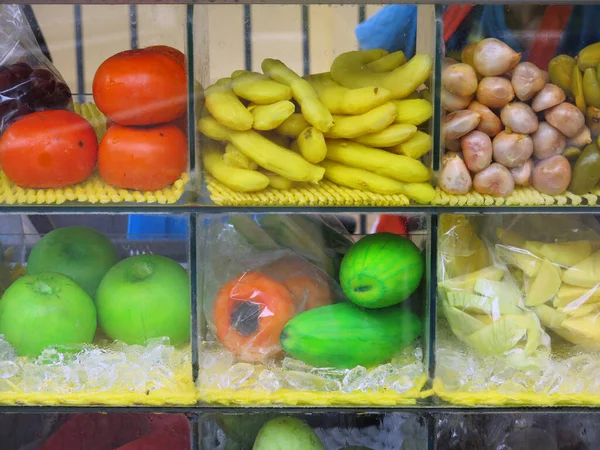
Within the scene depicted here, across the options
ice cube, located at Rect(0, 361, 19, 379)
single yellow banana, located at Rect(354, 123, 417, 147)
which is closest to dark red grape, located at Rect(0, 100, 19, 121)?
ice cube, located at Rect(0, 361, 19, 379)

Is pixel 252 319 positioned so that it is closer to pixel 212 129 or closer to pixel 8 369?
pixel 212 129

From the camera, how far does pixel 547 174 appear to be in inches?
56.1

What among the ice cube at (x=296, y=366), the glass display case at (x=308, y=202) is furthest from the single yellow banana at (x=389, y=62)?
the ice cube at (x=296, y=366)

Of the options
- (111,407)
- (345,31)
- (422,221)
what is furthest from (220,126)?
(111,407)

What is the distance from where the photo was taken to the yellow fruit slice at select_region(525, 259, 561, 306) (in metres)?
1.51

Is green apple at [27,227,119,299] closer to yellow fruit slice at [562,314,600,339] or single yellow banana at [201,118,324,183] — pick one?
single yellow banana at [201,118,324,183]

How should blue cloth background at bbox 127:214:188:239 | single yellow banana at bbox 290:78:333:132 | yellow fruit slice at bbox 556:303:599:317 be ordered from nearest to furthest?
1. single yellow banana at bbox 290:78:333:132
2. yellow fruit slice at bbox 556:303:599:317
3. blue cloth background at bbox 127:214:188:239

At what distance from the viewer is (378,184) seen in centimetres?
143

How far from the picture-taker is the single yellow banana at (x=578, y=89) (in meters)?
1.42

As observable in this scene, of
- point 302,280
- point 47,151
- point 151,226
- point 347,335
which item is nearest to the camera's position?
point 47,151

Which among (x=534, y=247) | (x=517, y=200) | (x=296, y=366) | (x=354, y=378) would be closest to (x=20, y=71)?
(x=296, y=366)

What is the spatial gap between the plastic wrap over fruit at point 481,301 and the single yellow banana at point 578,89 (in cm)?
33

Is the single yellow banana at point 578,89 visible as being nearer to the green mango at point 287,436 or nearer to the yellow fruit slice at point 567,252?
the yellow fruit slice at point 567,252

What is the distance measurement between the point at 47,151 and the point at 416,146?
2.46ft
